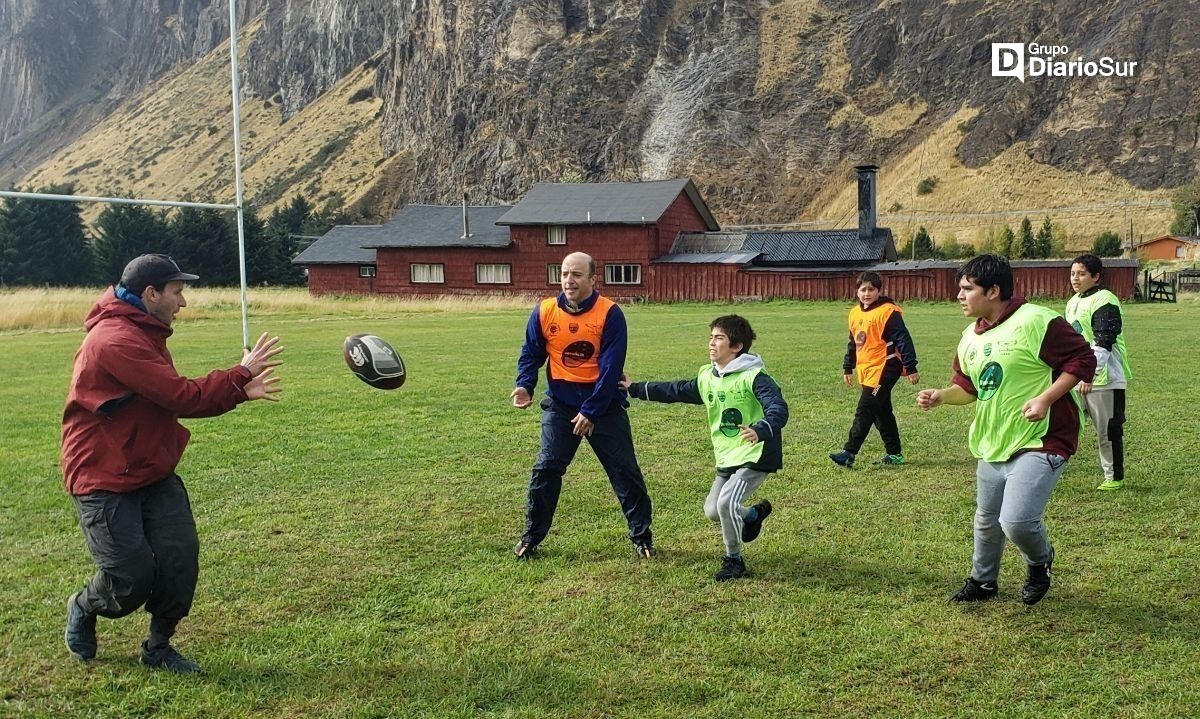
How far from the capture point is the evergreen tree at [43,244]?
4494cm

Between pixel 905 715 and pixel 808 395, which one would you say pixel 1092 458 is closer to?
pixel 808 395

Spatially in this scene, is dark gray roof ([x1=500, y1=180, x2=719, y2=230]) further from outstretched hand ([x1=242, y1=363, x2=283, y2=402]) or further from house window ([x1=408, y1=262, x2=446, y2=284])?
outstretched hand ([x1=242, y1=363, x2=283, y2=402])

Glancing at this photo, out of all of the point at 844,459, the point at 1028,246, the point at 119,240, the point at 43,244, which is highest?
the point at 119,240

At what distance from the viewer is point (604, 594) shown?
589 cm

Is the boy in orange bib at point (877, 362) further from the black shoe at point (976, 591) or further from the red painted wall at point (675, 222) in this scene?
the red painted wall at point (675, 222)

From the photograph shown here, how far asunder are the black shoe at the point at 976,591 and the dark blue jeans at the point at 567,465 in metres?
2.13

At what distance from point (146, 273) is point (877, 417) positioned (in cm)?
735

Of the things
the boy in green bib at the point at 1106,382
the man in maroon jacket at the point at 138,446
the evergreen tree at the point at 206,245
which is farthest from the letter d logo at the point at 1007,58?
the man in maroon jacket at the point at 138,446

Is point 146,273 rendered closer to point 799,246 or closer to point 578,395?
point 578,395

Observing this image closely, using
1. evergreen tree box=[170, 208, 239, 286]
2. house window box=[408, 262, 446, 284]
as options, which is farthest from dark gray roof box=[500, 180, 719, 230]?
evergreen tree box=[170, 208, 239, 286]

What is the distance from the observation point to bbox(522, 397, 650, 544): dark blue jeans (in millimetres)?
6707

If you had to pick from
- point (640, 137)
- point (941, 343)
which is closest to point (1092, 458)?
point (941, 343)

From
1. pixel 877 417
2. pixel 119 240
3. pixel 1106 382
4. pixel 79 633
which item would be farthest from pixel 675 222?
pixel 79 633

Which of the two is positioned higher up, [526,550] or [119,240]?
[119,240]
